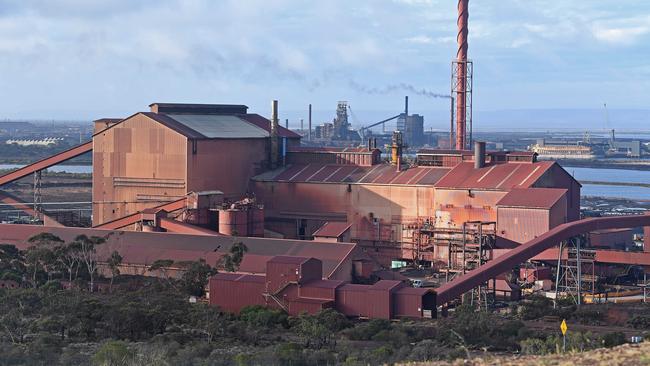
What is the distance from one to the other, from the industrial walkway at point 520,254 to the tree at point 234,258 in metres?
7.43

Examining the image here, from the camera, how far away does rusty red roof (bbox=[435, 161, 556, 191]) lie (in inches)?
1690

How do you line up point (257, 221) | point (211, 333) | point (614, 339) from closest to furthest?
point (614, 339) → point (211, 333) → point (257, 221)

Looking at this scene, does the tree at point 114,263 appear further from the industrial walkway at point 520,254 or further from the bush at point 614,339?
the bush at point 614,339

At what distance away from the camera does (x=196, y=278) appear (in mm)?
34594

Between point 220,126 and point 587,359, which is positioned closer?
point 587,359

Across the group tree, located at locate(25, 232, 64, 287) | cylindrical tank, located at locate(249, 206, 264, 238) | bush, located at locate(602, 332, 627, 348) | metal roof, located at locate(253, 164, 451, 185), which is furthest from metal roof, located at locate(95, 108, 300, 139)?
bush, located at locate(602, 332, 627, 348)

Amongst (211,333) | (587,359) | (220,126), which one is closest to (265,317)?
(211,333)

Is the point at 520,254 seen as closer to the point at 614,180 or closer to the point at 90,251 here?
the point at 90,251

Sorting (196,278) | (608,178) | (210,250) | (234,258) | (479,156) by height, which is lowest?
(196,278)

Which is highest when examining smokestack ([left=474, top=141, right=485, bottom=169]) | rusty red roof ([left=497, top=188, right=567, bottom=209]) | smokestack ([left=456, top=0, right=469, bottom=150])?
smokestack ([left=456, top=0, right=469, bottom=150])

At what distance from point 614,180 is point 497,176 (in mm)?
82364

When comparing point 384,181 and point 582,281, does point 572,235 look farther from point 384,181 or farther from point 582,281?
point 384,181

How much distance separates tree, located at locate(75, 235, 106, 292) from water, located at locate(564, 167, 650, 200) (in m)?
62.0

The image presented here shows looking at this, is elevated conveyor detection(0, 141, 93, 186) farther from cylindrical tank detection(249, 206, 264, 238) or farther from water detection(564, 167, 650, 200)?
water detection(564, 167, 650, 200)
